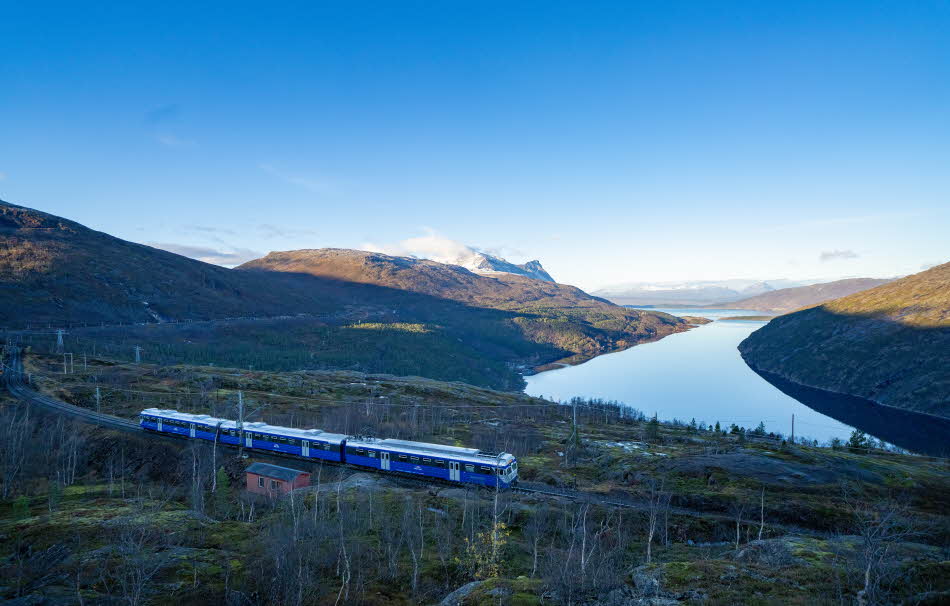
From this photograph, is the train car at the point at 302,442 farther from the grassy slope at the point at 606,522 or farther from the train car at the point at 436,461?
the grassy slope at the point at 606,522

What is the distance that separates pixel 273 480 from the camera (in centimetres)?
4422

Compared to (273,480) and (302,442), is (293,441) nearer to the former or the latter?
(302,442)

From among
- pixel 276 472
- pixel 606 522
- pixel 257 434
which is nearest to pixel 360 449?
pixel 276 472

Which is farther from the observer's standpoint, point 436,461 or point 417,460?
point 417,460

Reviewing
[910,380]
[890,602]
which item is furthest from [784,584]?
[910,380]

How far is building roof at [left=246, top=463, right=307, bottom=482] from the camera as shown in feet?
142

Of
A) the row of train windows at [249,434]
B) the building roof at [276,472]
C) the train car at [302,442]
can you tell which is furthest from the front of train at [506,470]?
the row of train windows at [249,434]

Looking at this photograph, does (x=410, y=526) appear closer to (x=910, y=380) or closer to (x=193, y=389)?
(x=193, y=389)

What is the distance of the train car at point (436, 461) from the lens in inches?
1666

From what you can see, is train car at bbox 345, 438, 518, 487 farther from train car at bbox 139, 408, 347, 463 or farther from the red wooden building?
the red wooden building

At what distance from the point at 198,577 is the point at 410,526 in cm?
1198

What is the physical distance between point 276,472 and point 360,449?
8457mm

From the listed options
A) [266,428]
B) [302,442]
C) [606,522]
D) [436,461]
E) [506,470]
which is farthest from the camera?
[266,428]

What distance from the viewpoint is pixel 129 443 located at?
58500 millimetres
